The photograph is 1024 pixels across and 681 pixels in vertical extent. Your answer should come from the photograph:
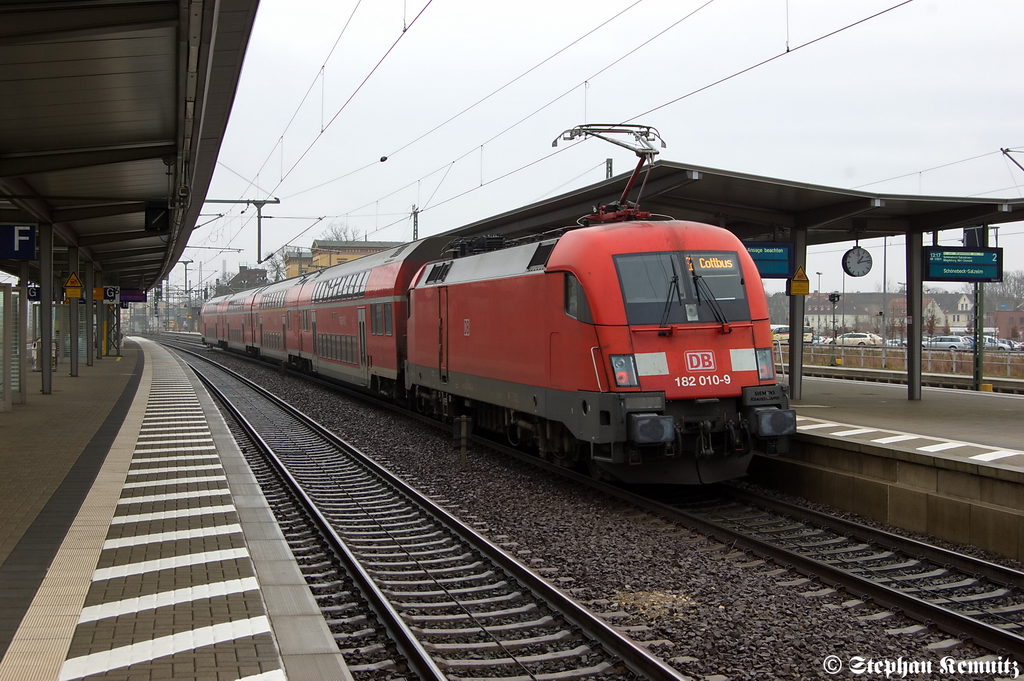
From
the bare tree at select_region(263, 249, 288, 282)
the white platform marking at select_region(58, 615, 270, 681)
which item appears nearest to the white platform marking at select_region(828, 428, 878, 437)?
the white platform marking at select_region(58, 615, 270, 681)

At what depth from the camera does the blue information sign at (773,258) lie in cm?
1596

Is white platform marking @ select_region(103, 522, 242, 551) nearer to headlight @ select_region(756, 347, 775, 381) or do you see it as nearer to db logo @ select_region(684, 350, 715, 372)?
db logo @ select_region(684, 350, 715, 372)

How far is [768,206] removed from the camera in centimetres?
1609

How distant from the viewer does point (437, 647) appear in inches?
221

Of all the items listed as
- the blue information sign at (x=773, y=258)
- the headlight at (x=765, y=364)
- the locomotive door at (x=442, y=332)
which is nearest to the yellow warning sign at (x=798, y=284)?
the blue information sign at (x=773, y=258)

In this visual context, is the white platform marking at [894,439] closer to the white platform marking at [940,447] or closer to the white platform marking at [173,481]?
the white platform marking at [940,447]

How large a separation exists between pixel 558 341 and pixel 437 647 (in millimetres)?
5245

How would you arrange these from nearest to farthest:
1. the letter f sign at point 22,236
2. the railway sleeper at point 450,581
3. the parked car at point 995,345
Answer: the railway sleeper at point 450,581 < the letter f sign at point 22,236 < the parked car at point 995,345

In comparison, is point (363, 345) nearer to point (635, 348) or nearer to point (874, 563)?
point (635, 348)

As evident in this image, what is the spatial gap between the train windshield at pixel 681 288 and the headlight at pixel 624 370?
0.46 metres

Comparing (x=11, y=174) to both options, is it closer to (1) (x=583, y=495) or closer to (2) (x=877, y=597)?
(1) (x=583, y=495)

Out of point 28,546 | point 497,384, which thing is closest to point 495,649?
point 28,546

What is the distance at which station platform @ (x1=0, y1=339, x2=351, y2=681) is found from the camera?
194 inches

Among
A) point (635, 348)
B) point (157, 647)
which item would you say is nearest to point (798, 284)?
point (635, 348)
